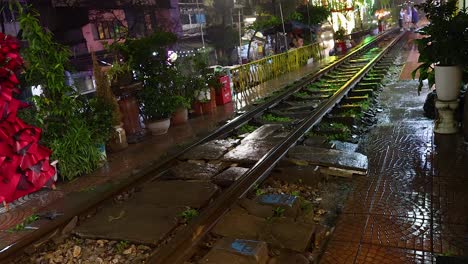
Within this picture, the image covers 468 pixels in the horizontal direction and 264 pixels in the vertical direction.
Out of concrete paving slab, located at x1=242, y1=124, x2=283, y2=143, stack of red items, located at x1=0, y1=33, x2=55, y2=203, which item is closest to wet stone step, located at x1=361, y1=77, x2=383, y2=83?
concrete paving slab, located at x1=242, y1=124, x2=283, y2=143

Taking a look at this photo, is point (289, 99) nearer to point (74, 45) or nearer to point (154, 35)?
point (154, 35)

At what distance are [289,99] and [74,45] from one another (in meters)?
7.36

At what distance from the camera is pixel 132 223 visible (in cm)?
447

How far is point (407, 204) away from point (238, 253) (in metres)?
2.08

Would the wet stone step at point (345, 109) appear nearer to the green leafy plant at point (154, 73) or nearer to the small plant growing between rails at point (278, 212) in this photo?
the green leafy plant at point (154, 73)

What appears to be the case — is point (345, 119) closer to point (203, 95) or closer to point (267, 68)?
point (203, 95)

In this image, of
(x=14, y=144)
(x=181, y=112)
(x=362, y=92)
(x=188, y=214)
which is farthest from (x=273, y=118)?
(x=14, y=144)

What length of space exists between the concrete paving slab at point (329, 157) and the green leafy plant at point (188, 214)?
6.48 feet

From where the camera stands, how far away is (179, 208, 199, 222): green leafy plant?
4535 millimetres

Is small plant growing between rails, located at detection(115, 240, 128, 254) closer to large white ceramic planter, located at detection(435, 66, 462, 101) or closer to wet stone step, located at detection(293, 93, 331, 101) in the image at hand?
large white ceramic planter, located at detection(435, 66, 462, 101)

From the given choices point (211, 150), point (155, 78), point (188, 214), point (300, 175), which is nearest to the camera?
point (188, 214)

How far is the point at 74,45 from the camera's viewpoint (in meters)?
13.1

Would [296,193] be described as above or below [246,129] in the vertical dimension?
below

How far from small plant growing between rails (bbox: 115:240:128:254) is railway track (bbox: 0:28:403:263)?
0.06 meters
